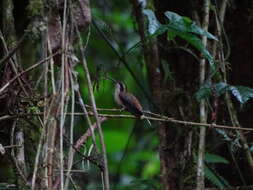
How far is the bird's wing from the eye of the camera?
3.42 meters

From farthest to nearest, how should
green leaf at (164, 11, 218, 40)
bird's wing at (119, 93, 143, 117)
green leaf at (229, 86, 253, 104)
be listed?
1. bird's wing at (119, 93, 143, 117)
2. green leaf at (229, 86, 253, 104)
3. green leaf at (164, 11, 218, 40)

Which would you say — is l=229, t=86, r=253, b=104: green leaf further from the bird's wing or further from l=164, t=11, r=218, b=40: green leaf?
the bird's wing

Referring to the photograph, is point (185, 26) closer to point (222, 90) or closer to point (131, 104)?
point (222, 90)

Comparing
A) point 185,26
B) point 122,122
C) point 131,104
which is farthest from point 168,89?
point 122,122

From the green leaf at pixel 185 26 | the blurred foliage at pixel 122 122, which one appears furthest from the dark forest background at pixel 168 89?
the blurred foliage at pixel 122 122

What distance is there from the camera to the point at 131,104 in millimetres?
3527

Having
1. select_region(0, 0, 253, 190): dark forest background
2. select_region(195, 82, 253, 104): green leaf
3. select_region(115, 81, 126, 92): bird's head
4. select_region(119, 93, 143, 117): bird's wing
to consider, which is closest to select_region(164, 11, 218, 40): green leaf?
select_region(0, 0, 253, 190): dark forest background

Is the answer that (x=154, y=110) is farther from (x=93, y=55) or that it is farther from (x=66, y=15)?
(x=93, y=55)

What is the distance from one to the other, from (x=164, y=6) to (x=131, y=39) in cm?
304

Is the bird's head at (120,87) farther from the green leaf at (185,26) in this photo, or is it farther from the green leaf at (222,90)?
the green leaf at (185,26)

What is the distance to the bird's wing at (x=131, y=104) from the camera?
342 cm

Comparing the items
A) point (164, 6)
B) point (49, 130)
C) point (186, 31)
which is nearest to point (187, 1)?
point (164, 6)

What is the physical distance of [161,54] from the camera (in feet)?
13.4

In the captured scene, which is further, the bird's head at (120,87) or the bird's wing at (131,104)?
the bird's head at (120,87)
